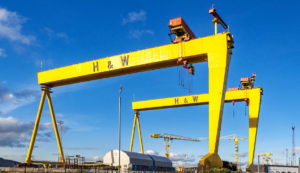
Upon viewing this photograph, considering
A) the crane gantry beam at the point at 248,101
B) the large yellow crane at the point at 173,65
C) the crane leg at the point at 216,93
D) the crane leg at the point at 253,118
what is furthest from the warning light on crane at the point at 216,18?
the crane leg at the point at 253,118

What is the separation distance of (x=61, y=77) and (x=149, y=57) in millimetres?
10975

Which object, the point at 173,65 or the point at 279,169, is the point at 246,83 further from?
the point at 279,169

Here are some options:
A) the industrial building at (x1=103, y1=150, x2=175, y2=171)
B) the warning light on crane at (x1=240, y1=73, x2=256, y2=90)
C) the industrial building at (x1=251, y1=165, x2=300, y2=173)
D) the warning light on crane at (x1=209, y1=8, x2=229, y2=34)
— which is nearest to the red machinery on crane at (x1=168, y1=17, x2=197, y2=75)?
the warning light on crane at (x1=209, y1=8, x2=229, y2=34)

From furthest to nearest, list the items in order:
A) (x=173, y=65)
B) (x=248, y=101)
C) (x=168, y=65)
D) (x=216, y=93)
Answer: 1. (x=248, y=101)
2. (x=168, y=65)
3. (x=173, y=65)
4. (x=216, y=93)

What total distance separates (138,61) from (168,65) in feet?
9.62

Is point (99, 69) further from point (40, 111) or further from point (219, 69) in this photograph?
point (219, 69)

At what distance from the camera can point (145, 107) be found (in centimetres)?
4622

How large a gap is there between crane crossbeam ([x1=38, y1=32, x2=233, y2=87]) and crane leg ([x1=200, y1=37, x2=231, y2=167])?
1.99ft

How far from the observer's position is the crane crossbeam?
24.8 meters

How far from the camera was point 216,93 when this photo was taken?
23859 mm

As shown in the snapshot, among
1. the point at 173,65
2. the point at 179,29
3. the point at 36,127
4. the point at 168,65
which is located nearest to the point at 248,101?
the point at 173,65

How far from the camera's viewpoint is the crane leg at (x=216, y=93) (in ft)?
76.8

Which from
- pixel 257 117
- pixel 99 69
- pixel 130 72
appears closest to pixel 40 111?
pixel 99 69

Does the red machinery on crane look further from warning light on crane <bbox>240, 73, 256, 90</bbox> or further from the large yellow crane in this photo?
warning light on crane <bbox>240, 73, 256, 90</bbox>
